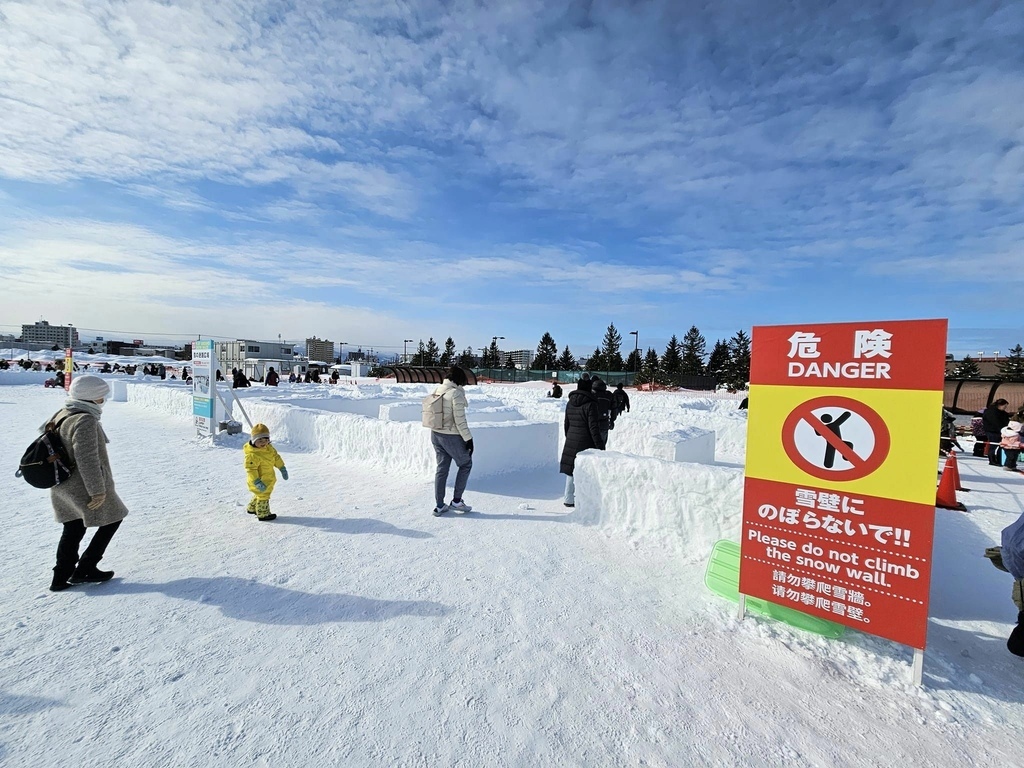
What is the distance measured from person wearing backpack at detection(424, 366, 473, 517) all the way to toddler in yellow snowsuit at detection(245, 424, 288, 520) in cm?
161

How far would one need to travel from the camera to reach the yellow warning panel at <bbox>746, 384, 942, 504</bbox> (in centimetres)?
243

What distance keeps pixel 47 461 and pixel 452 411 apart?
3100 millimetres

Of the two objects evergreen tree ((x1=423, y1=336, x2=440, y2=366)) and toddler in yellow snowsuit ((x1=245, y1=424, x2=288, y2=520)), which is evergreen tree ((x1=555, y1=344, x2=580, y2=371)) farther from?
toddler in yellow snowsuit ((x1=245, y1=424, x2=288, y2=520))

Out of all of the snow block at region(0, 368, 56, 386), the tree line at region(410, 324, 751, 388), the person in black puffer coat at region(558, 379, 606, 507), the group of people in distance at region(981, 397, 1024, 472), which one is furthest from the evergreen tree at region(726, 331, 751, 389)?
the snow block at region(0, 368, 56, 386)

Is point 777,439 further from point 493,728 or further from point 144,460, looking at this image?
point 144,460

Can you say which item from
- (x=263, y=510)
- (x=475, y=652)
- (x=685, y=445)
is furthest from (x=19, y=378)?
(x=475, y=652)

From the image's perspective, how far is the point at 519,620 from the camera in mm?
3002

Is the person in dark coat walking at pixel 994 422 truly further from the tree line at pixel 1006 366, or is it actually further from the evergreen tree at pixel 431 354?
the evergreen tree at pixel 431 354

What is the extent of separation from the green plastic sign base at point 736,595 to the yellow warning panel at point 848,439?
91 cm

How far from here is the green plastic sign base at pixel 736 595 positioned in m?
2.88

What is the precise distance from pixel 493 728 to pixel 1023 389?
68.6ft

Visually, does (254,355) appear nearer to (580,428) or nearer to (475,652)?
(580,428)

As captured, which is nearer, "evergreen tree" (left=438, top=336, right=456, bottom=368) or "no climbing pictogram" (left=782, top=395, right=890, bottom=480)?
"no climbing pictogram" (left=782, top=395, right=890, bottom=480)

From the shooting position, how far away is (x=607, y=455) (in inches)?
185
